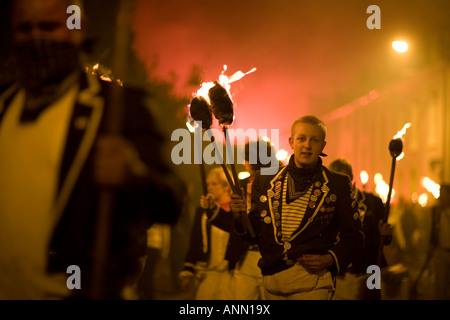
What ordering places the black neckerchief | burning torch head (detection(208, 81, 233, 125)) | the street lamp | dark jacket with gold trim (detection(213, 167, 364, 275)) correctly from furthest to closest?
the street lamp → burning torch head (detection(208, 81, 233, 125)) → the black neckerchief → dark jacket with gold trim (detection(213, 167, 364, 275))

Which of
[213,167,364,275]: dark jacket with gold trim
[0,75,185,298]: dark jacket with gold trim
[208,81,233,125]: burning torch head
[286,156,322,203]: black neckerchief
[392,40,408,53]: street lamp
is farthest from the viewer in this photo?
[392,40,408,53]: street lamp

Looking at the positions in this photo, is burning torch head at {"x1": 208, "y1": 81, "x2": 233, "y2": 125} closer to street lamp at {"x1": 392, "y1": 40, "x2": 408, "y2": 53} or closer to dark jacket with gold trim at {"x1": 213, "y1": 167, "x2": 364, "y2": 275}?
dark jacket with gold trim at {"x1": 213, "y1": 167, "x2": 364, "y2": 275}

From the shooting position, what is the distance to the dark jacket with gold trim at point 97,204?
91.0 inches

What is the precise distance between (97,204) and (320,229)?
2.08 m

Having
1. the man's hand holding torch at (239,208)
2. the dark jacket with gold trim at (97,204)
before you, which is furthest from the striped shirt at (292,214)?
the dark jacket with gold trim at (97,204)

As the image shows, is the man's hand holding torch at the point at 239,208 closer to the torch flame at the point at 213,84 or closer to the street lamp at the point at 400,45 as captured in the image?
the torch flame at the point at 213,84

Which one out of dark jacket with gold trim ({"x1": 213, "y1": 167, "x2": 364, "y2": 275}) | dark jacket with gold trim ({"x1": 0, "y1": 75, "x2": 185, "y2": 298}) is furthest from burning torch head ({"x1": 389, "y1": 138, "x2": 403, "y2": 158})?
dark jacket with gold trim ({"x1": 0, "y1": 75, "x2": 185, "y2": 298})

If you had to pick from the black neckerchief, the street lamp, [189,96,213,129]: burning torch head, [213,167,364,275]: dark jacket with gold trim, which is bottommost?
[213,167,364,275]: dark jacket with gold trim

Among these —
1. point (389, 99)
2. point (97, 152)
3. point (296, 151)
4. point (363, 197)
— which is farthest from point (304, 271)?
point (389, 99)

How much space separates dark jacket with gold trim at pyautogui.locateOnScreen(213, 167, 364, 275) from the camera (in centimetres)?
392

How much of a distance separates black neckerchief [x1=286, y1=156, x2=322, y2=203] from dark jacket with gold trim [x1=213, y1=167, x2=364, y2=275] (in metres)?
0.05

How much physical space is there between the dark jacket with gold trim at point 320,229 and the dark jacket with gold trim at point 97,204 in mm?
1749

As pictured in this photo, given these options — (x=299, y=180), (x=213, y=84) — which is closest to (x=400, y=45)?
(x=213, y=84)

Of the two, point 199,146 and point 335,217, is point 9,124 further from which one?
point 335,217
